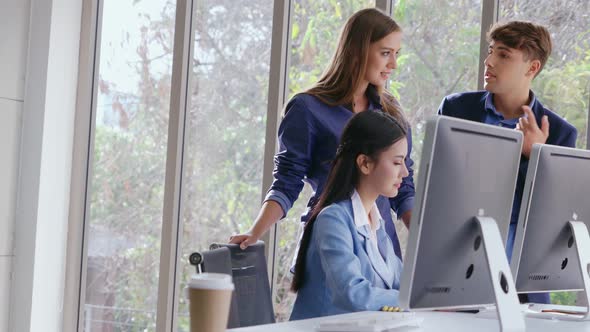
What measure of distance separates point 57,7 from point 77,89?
1.41ft

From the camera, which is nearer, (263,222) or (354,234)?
(354,234)

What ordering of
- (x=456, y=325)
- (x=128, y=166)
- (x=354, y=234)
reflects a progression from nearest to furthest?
(x=456, y=325), (x=354, y=234), (x=128, y=166)

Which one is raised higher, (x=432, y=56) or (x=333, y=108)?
(x=432, y=56)

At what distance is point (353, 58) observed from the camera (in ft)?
8.63

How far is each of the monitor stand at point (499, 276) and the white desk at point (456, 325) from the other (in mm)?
180

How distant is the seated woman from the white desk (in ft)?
0.33

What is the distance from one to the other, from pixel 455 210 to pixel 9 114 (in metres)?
3.01

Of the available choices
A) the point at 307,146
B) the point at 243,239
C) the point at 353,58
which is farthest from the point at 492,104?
the point at 243,239

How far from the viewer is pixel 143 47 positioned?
4297mm

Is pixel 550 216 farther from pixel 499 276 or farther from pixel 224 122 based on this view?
pixel 224 122

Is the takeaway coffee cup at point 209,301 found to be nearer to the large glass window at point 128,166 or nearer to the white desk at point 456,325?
the white desk at point 456,325

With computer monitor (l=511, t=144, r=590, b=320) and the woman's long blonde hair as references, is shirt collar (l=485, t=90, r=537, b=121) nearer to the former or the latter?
the woman's long blonde hair

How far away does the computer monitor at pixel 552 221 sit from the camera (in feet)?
6.34

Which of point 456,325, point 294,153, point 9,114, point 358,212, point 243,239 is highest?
point 9,114
